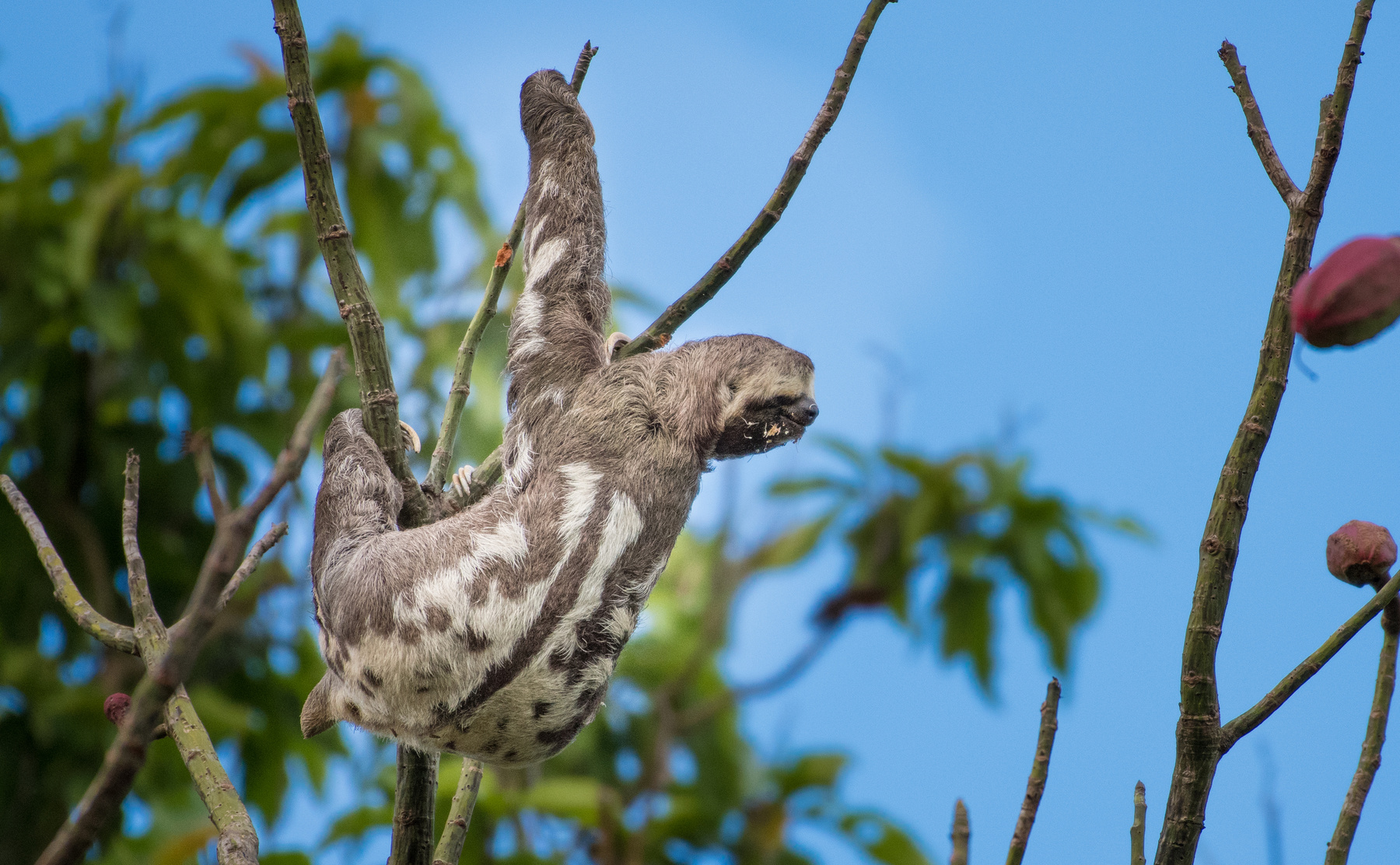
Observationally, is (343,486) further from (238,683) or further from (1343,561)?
(238,683)

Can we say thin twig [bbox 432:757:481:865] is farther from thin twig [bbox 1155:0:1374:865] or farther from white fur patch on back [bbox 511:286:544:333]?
thin twig [bbox 1155:0:1374:865]

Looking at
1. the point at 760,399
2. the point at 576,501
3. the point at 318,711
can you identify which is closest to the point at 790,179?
the point at 760,399

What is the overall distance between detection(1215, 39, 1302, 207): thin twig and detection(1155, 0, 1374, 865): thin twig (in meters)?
0.17

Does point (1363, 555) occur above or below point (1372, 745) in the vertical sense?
above

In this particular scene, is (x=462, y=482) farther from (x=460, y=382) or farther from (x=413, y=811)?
(x=413, y=811)

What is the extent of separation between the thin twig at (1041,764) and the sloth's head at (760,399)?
1.76 m

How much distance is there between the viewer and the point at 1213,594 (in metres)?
2.37

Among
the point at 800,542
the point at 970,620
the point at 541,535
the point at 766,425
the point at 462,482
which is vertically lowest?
the point at 541,535

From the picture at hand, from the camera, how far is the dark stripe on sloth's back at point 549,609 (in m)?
3.42

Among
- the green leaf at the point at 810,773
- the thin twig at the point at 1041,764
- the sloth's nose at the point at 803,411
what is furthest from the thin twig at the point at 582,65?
the green leaf at the point at 810,773

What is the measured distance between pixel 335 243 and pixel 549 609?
1.25 meters

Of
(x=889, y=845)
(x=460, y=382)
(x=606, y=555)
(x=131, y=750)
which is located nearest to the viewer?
(x=131, y=750)

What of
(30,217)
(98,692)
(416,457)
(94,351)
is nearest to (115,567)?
(98,692)

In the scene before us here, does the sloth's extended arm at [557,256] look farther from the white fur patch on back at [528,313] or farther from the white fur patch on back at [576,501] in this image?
the white fur patch on back at [576,501]
